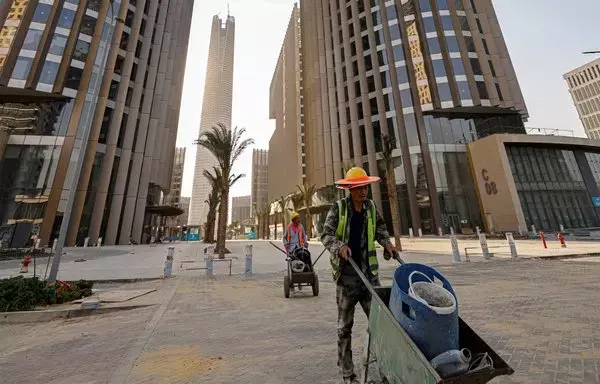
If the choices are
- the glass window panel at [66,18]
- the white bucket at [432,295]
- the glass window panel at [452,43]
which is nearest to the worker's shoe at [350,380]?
the white bucket at [432,295]

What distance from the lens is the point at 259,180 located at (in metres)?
127

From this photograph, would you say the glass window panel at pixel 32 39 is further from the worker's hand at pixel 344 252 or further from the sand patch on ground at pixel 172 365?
the worker's hand at pixel 344 252

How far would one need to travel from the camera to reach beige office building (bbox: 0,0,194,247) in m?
27.3

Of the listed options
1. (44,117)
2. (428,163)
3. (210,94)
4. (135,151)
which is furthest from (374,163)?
(210,94)

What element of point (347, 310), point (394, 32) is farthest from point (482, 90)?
point (347, 310)

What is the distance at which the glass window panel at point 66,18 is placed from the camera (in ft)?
105

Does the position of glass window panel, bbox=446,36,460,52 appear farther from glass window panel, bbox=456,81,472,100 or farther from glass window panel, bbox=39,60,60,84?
glass window panel, bbox=39,60,60,84

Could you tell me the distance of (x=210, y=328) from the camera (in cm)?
452

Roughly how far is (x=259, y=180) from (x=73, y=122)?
97.2 m

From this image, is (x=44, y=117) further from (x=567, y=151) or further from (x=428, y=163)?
(x=567, y=151)

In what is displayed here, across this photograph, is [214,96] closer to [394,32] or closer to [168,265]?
[394,32]

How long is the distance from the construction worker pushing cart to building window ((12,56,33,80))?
136 ft

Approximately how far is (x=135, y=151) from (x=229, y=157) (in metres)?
20.0

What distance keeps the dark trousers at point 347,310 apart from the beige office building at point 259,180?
119 metres
